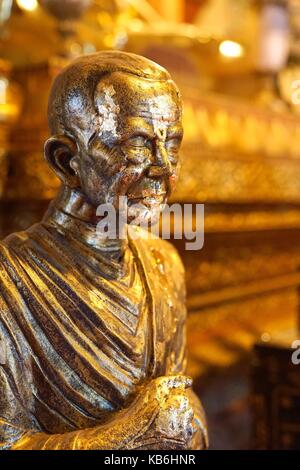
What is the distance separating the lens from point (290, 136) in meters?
3.72

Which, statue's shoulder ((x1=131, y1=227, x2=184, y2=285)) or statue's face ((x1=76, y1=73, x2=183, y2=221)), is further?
statue's shoulder ((x1=131, y1=227, x2=184, y2=285))

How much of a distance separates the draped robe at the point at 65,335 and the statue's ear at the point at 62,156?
8 cm

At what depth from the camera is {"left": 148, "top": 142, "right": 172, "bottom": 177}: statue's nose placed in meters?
1.03

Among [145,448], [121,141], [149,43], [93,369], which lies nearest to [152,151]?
[121,141]

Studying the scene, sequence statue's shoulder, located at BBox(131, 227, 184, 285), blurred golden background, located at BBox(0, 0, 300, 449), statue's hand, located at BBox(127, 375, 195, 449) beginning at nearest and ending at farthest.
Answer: statue's hand, located at BBox(127, 375, 195, 449) < statue's shoulder, located at BBox(131, 227, 184, 285) < blurred golden background, located at BBox(0, 0, 300, 449)

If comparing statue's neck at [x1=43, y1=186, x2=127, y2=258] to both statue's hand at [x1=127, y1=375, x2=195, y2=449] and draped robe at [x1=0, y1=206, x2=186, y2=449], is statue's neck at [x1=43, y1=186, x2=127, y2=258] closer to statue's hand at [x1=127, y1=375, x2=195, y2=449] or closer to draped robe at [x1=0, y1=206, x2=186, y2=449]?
draped robe at [x1=0, y1=206, x2=186, y2=449]

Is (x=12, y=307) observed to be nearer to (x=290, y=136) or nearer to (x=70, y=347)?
(x=70, y=347)

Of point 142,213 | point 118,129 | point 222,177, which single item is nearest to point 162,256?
point 142,213

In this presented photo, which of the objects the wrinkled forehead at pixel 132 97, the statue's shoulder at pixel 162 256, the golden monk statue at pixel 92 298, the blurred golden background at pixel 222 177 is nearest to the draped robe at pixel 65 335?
the golden monk statue at pixel 92 298

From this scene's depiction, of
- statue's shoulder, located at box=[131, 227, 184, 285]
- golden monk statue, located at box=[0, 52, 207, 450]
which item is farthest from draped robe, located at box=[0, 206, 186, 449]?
statue's shoulder, located at box=[131, 227, 184, 285]

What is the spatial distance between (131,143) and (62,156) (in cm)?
12

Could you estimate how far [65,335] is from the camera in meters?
1.03

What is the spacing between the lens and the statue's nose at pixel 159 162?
1.03 metres

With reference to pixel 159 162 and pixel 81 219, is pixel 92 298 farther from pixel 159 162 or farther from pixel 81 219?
pixel 159 162
